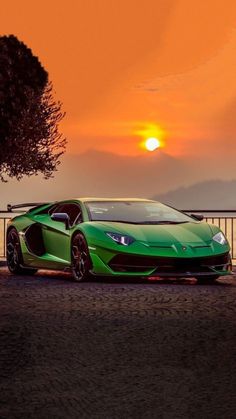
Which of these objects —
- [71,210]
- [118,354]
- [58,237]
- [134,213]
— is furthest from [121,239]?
[118,354]

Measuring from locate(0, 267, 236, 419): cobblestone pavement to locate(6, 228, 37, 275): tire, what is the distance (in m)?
3.32

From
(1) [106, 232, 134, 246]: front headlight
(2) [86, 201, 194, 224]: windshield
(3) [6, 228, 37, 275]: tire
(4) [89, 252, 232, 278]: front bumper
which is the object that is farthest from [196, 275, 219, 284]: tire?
(3) [6, 228, 37, 275]: tire

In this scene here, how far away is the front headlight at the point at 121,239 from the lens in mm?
13477

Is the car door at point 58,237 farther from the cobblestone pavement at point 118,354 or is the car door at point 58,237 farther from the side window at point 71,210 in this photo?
the cobblestone pavement at point 118,354

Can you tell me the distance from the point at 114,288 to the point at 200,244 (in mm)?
1604

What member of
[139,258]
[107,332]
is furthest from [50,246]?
[107,332]

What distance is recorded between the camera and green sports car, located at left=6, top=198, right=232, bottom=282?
13445 millimetres

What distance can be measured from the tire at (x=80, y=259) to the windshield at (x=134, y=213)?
1.90ft

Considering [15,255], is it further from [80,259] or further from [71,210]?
[80,259]

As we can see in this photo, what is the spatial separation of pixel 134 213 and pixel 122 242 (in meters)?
1.39

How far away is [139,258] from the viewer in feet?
44.0

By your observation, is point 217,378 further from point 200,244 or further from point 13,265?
point 13,265

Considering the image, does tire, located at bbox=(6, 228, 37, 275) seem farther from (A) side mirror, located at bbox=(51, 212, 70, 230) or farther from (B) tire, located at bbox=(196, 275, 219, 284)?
(B) tire, located at bbox=(196, 275, 219, 284)

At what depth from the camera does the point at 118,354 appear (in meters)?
7.74
